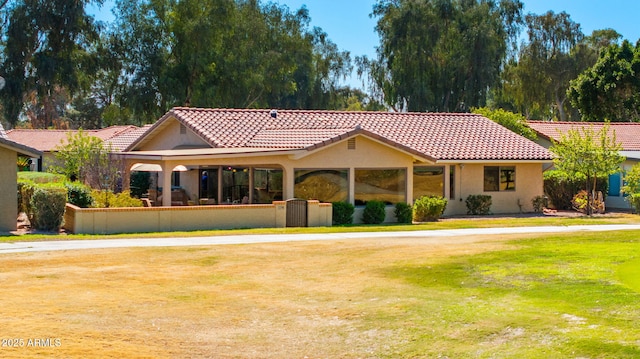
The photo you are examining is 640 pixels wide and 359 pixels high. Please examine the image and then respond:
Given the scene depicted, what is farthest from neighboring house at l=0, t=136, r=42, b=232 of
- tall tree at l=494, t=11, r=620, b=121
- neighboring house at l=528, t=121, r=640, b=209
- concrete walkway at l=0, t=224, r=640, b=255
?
tall tree at l=494, t=11, r=620, b=121

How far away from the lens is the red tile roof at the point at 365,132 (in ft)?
105

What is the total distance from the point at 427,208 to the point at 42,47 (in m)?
39.7

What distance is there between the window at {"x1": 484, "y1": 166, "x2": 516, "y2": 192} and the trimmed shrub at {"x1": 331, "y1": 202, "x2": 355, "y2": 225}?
914 cm

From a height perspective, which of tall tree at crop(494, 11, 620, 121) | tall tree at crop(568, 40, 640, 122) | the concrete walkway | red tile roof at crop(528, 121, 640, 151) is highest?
tall tree at crop(494, 11, 620, 121)

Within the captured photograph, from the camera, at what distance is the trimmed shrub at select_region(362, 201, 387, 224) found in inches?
1182

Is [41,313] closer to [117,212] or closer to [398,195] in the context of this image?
[117,212]

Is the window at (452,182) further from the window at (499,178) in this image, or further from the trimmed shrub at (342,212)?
the trimmed shrub at (342,212)

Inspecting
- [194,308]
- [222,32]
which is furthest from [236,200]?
[222,32]

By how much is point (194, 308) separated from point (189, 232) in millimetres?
11976

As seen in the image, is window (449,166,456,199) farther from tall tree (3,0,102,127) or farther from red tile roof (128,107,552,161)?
tall tree (3,0,102,127)

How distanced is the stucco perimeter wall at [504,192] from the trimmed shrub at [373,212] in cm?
598

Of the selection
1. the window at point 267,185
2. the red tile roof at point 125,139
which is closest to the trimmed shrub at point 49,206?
the window at point 267,185

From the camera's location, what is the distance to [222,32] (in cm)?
6125

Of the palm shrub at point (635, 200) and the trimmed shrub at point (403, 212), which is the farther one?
the palm shrub at point (635, 200)
